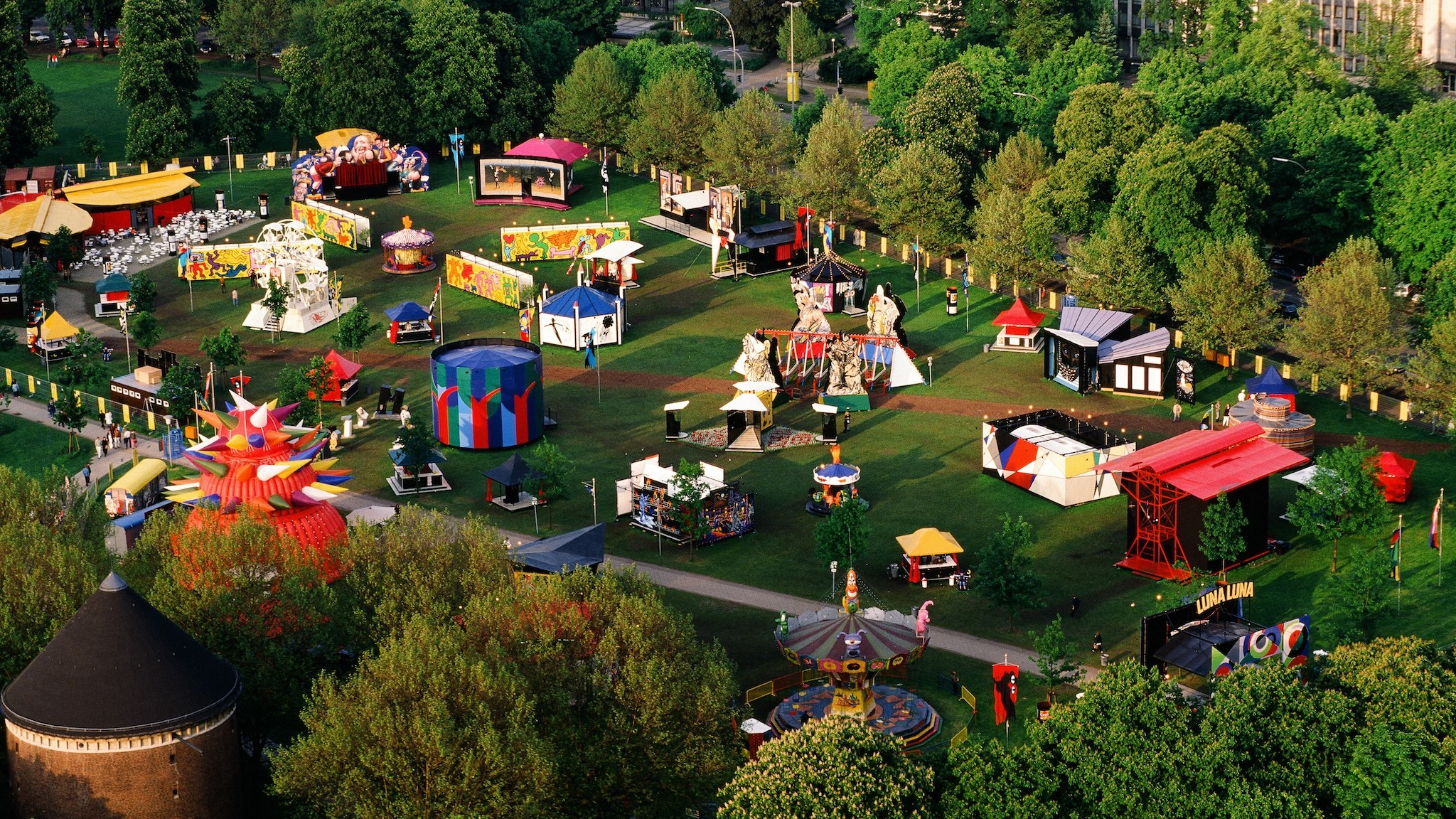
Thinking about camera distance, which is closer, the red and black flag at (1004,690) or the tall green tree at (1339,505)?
the red and black flag at (1004,690)

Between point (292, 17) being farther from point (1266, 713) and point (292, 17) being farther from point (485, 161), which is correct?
point (1266, 713)

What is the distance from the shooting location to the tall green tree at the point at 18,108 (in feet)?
490

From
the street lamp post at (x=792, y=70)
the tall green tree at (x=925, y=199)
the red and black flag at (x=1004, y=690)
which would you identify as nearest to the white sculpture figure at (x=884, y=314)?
the tall green tree at (x=925, y=199)

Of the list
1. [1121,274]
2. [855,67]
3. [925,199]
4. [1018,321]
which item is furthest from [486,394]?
[855,67]

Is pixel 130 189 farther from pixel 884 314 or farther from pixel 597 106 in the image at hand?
pixel 884 314

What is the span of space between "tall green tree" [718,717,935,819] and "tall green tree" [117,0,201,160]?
337ft

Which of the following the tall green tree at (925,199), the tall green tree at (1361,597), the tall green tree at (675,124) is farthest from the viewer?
the tall green tree at (675,124)

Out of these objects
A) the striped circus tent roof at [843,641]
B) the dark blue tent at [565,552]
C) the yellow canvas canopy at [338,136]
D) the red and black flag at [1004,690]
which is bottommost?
the red and black flag at [1004,690]

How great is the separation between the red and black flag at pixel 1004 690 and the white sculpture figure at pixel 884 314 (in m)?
41.7

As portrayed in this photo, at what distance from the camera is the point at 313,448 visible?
8350 centimetres

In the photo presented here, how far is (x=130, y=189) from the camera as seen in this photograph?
144m

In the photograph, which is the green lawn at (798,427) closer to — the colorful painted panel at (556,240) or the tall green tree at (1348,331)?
the colorful painted panel at (556,240)

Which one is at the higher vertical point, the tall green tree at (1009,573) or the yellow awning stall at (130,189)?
the yellow awning stall at (130,189)

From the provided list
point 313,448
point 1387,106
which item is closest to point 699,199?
point 1387,106
